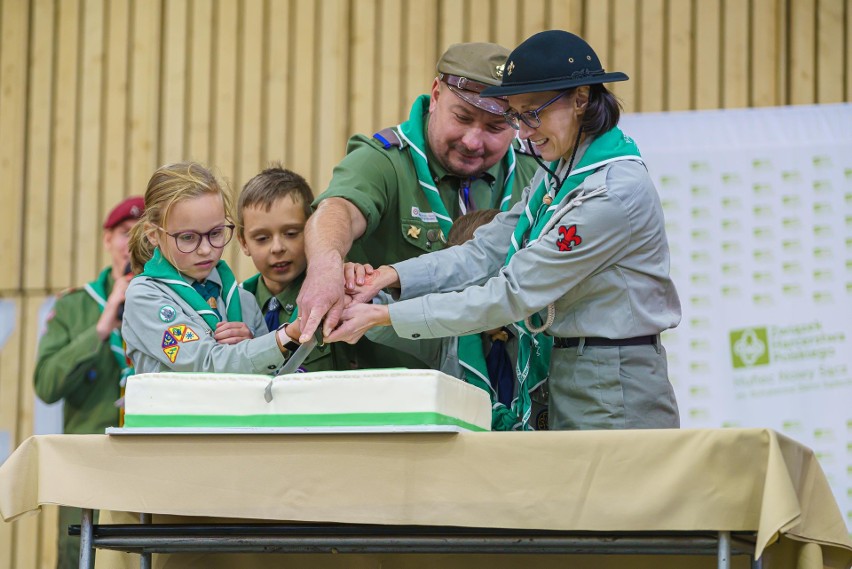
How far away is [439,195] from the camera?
3314 mm

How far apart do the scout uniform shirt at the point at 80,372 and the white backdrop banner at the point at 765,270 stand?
2.25m

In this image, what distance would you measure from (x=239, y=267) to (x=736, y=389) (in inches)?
87.5

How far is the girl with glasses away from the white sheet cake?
0.42m

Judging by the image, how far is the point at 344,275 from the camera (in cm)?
265

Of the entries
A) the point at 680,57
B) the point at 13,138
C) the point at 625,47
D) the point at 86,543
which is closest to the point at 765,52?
the point at 680,57

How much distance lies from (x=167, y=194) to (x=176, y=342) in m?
0.37

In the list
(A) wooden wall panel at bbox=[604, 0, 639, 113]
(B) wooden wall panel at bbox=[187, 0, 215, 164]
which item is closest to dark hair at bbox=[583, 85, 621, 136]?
(A) wooden wall panel at bbox=[604, 0, 639, 113]

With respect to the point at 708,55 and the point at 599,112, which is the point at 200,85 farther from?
the point at 599,112

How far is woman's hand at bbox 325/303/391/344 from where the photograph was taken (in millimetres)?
2469

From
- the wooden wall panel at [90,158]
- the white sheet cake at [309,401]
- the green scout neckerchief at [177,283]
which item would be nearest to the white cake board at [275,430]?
the white sheet cake at [309,401]

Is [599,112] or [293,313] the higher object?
[599,112]

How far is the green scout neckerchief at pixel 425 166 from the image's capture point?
3.28 metres

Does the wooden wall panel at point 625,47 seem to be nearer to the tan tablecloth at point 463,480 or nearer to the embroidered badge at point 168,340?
the embroidered badge at point 168,340

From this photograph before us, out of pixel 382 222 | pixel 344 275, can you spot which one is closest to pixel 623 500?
pixel 344 275
